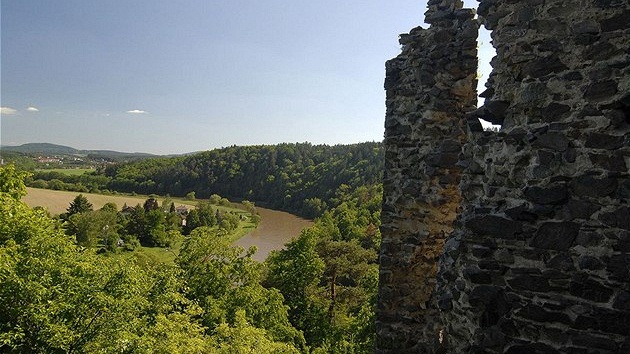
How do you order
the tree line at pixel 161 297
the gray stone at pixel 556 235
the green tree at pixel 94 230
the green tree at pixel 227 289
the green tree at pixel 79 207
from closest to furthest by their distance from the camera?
the gray stone at pixel 556 235 → the tree line at pixel 161 297 → the green tree at pixel 227 289 → the green tree at pixel 94 230 → the green tree at pixel 79 207

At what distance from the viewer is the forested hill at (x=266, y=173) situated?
229ft

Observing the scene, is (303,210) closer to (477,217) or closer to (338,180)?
(338,180)

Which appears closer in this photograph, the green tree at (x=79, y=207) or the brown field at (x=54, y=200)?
the brown field at (x=54, y=200)

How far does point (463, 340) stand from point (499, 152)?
1197mm

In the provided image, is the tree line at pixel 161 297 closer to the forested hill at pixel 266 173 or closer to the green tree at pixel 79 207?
the green tree at pixel 79 207

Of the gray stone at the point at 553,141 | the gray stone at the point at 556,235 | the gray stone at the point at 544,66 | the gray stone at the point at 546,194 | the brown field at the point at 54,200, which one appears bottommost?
the brown field at the point at 54,200

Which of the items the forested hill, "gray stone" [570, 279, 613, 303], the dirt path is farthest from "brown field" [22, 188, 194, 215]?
"gray stone" [570, 279, 613, 303]

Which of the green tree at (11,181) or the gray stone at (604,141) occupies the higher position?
the gray stone at (604,141)

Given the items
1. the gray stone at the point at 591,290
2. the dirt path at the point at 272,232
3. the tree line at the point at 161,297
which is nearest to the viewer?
the gray stone at the point at 591,290

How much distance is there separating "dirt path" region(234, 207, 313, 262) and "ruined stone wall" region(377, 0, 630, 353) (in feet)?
124

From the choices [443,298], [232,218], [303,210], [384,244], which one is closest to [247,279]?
[384,244]

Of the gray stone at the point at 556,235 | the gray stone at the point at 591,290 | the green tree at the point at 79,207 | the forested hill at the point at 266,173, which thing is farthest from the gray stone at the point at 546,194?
the forested hill at the point at 266,173

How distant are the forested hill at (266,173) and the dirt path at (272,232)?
3455 millimetres

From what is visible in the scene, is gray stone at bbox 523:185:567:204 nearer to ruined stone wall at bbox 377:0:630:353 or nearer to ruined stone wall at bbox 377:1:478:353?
ruined stone wall at bbox 377:0:630:353
